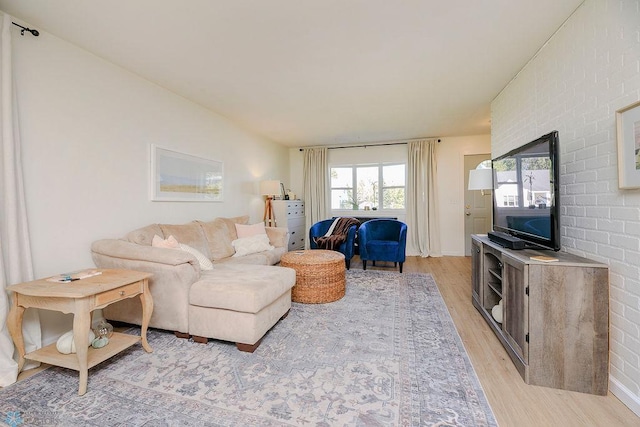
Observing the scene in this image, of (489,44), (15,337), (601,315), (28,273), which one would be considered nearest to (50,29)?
(28,273)

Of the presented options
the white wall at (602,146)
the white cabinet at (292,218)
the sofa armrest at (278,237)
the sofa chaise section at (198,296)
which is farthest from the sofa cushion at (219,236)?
the white wall at (602,146)

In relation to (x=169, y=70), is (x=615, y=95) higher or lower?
lower

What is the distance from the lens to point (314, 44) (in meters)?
2.21

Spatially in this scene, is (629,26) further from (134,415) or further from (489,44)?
(134,415)

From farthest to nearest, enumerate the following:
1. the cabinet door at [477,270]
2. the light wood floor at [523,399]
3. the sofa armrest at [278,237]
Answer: the sofa armrest at [278,237] < the cabinet door at [477,270] < the light wood floor at [523,399]

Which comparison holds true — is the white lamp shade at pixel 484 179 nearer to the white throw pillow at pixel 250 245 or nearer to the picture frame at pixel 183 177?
the white throw pillow at pixel 250 245

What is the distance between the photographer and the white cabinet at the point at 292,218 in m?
5.23

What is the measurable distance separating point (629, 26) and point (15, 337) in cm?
395

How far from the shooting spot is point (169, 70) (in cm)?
267

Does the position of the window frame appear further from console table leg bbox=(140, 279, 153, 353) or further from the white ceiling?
console table leg bbox=(140, 279, 153, 353)

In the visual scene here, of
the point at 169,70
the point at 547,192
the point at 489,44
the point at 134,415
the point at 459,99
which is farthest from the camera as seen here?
the point at 459,99

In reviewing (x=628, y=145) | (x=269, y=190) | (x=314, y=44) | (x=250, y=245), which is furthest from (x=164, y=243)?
(x=628, y=145)

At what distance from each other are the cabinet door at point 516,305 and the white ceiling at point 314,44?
68.4 inches

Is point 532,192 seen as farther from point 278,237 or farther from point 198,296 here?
point 278,237
